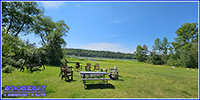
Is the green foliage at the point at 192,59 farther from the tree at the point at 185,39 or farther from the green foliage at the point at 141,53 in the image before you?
the green foliage at the point at 141,53

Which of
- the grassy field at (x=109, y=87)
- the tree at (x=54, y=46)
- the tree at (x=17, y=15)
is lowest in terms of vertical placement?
the grassy field at (x=109, y=87)

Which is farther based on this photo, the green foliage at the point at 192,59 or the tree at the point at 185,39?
the tree at the point at 185,39

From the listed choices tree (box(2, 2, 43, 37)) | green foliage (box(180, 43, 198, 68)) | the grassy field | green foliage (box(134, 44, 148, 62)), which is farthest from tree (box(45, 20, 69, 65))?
green foliage (box(134, 44, 148, 62))

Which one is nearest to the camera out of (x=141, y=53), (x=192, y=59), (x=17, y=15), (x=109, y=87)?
(x=109, y=87)

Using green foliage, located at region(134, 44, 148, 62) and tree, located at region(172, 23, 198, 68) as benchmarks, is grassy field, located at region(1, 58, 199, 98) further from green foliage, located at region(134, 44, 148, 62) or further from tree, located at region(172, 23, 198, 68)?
green foliage, located at region(134, 44, 148, 62)

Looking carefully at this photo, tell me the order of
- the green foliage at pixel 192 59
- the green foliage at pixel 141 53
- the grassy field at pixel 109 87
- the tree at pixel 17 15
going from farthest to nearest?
1. the green foliage at pixel 141 53
2. the green foliage at pixel 192 59
3. the tree at pixel 17 15
4. the grassy field at pixel 109 87

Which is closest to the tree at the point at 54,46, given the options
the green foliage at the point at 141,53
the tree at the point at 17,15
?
the tree at the point at 17,15

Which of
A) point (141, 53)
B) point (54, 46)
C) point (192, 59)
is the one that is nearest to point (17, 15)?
point (54, 46)

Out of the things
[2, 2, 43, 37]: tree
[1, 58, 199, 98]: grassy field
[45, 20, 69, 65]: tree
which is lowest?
[1, 58, 199, 98]: grassy field

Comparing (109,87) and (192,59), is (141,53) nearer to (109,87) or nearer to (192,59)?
(192,59)

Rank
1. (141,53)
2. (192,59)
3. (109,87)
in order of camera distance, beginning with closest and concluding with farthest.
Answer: (109,87)
(192,59)
(141,53)

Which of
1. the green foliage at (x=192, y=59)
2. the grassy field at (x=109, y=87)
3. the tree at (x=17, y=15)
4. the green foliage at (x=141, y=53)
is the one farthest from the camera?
the green foliage at (x=141, y=53)

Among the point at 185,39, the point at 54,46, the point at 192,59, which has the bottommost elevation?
the point at 192,59

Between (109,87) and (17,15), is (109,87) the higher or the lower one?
the lower one
